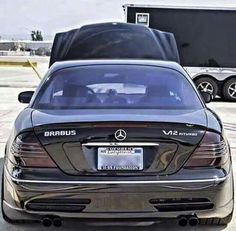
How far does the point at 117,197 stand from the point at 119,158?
0.87ft

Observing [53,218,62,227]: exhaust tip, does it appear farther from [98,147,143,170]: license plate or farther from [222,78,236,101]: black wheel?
[222,78,236,101]: black wheel

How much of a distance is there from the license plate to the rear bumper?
12 centimetres

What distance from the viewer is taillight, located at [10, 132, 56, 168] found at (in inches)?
146

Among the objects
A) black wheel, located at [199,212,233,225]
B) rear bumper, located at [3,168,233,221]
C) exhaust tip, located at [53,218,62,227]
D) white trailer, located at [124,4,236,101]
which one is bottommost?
white trailer, located at [124,4,236,101]

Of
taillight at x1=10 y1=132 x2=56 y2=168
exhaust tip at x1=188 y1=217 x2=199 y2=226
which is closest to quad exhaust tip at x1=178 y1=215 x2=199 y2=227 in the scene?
exhaust tip at x1=188 y1=217 x2=199 y2=226

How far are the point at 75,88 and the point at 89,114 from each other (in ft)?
2.45

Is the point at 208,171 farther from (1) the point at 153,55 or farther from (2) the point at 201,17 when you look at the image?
(2) the point at 201,17

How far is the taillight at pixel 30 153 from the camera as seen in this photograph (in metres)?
3.72

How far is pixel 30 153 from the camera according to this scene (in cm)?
375

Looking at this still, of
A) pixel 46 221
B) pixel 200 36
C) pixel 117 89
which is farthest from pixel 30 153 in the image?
pixel 200 36

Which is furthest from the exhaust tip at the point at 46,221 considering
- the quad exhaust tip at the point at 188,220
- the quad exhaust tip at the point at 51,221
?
the quad exhaust tip at the point at 188,220

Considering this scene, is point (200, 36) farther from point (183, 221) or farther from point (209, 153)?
point (183, 221)

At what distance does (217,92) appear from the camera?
642 inches

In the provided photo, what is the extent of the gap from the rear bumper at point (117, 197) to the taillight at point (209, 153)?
129mm
